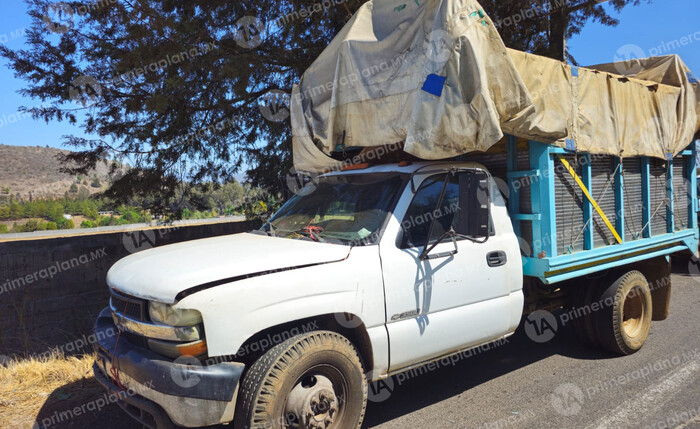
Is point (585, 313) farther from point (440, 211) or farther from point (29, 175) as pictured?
point (29, 175)

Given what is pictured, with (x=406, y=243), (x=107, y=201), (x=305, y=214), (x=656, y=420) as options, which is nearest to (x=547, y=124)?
(x=406, y=243)

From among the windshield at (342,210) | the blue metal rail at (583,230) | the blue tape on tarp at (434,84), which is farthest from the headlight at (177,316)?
the blue metal rail at (583,230)

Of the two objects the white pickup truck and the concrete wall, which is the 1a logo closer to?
the white pickup truck

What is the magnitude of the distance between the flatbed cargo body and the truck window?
791 millimetres

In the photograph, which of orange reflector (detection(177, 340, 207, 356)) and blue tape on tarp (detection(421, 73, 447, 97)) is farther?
blue tape on tarp (detection(421, 73, 447, 97))

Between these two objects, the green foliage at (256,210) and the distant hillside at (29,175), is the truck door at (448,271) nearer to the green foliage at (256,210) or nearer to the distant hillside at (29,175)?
the green foliage at (256,210)

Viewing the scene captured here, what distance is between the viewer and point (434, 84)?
364 centimetres

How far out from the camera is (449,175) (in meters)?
3.90

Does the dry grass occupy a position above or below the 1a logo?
above

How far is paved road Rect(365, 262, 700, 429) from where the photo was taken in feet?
12.3

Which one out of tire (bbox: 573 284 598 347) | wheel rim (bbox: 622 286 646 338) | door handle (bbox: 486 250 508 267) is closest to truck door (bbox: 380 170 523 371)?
door handle (bbox: 486 250 508 267)

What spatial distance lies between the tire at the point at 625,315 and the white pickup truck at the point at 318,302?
1410 mm

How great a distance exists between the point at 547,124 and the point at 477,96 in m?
1.00

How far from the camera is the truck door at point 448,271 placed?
135 inches
